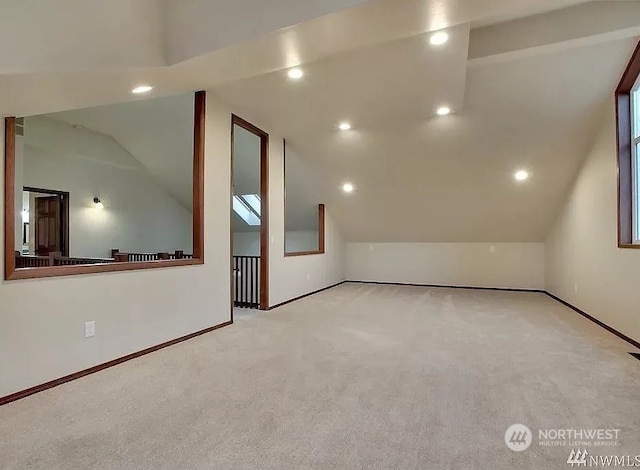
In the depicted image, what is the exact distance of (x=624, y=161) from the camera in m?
3.94

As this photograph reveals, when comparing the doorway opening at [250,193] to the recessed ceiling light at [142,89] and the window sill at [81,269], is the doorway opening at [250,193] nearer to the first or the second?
the window sill at [81,269]

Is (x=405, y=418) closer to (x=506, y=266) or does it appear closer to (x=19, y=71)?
(x=19, y=71)

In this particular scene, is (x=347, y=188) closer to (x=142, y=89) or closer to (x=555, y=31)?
(x=555, y=31)

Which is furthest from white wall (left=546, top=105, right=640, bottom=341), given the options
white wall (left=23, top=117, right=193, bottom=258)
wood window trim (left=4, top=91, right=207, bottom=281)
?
white wall (left=23, top=117, right=193, bottom=258)

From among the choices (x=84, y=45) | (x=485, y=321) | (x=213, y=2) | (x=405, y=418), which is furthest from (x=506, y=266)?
(x=84, y=45)

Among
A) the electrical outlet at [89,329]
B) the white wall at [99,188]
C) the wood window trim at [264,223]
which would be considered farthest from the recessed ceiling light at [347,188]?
the electrical outlet at [89,329]

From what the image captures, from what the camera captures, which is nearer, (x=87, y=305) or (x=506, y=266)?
(x=87, y=305)

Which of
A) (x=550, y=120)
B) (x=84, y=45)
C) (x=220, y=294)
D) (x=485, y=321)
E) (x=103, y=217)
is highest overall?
(x=550, y=120)

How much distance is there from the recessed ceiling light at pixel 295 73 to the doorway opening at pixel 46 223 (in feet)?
A: 16.4

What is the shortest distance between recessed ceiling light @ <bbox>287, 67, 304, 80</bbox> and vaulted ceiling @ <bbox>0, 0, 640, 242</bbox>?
0.28ft

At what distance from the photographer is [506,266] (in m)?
7.52

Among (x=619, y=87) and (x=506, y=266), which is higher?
(x=619, y=87)

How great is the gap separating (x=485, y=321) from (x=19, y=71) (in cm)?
497

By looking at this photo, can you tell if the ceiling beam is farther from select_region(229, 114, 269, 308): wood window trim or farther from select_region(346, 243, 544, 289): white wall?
select_region(346, 243, 544, 289): white wall
